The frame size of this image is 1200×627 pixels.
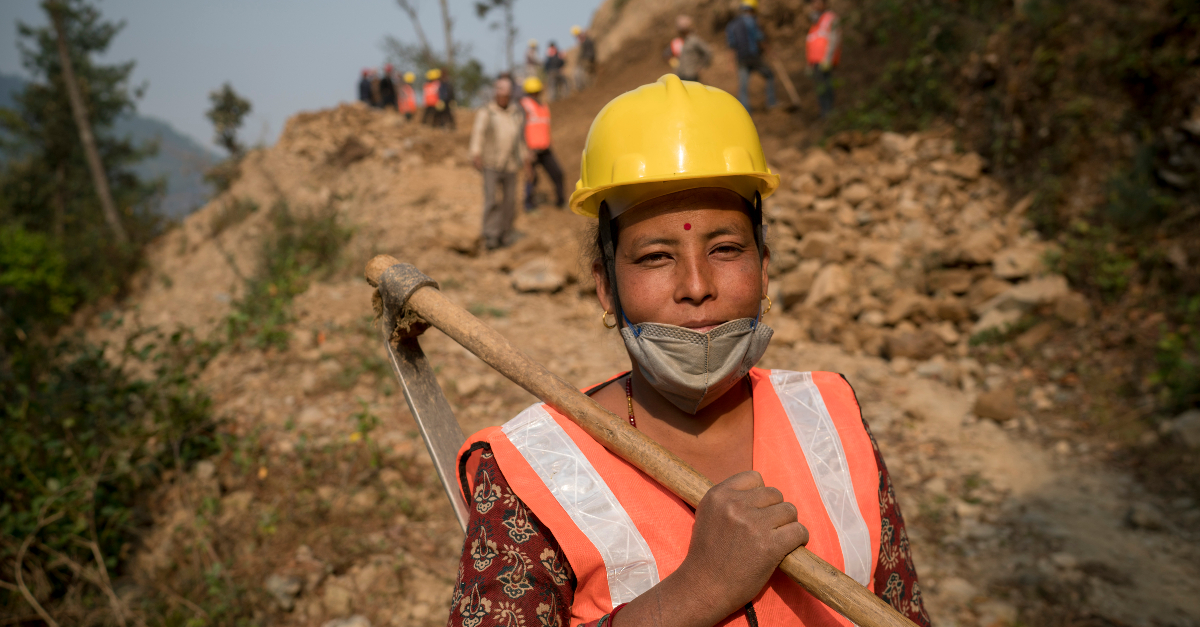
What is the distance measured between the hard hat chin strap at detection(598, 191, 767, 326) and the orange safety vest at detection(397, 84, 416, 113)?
68.1 feet

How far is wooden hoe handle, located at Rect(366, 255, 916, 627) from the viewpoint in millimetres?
926

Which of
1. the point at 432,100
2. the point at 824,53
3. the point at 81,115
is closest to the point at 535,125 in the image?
the point at 824,53

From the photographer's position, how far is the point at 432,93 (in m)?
16.8

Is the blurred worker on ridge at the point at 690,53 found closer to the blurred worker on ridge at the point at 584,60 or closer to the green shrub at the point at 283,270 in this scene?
the green shrub at the point at 283,270

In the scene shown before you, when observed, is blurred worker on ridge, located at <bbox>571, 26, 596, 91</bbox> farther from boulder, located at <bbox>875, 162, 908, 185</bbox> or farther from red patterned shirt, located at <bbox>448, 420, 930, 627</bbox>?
red patterned shirt, located at <bbox>448, 420, 930, 627</bbox>

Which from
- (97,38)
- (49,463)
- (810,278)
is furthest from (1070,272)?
(97,38)

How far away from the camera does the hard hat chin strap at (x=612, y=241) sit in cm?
122

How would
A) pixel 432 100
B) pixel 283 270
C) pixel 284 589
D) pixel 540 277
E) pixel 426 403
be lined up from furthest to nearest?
pixel 432 100 < pixel 283 270 < pixel 540 277 < pixel 284 589 < pixel 426 403

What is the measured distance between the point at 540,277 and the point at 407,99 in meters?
15.8

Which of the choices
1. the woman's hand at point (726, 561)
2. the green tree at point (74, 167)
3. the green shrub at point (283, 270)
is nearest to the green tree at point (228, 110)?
the green tree at point (74, 167)

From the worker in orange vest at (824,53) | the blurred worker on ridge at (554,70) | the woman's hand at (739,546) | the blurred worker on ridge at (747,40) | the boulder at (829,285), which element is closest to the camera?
the woman's hand at (739,546)

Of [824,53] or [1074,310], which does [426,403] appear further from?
[824,53]

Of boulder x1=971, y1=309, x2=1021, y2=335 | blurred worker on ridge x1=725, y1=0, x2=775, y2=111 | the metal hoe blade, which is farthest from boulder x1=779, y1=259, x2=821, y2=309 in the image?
the metal hoe blade

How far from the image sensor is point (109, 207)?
1591 cm
